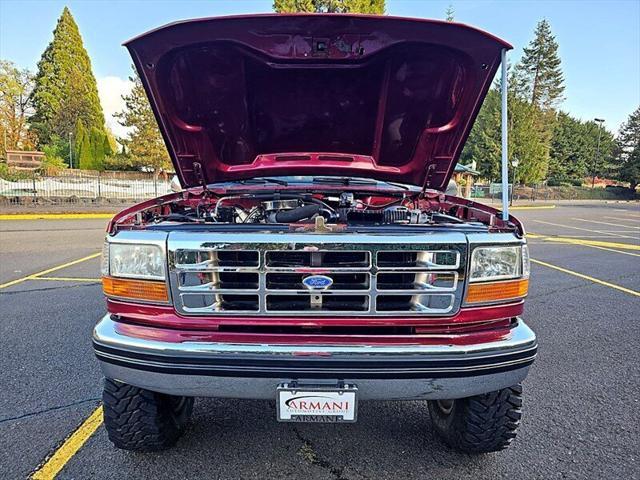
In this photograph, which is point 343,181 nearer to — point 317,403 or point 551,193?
point 317,403

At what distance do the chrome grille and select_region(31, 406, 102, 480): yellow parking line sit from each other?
112 cm

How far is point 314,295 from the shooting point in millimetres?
1848

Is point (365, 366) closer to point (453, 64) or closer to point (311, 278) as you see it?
point (311, 278)

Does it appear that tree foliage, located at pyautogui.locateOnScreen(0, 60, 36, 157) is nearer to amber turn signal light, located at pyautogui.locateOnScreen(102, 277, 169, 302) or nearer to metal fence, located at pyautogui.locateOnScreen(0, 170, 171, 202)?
metal fence, located at pyautogui.locateOnScreen(0, 170, 171, 202)

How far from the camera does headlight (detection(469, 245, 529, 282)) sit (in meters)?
1.87

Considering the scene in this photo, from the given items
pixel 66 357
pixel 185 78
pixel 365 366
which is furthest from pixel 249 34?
pixel 66 357

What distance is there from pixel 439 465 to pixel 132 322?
1666 mm

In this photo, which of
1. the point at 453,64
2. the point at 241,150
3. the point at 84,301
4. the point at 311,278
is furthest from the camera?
the point at 84,301

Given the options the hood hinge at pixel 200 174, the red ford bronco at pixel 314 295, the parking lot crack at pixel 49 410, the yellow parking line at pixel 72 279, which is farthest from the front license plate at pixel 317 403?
the yellow parking line at pixel 72 279

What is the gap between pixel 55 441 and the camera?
233cm

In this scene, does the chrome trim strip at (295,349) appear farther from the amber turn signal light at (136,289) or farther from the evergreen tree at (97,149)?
the evergreen tree at (97,149)

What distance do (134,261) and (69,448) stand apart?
1.20 meters

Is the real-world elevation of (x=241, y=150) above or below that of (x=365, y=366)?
above

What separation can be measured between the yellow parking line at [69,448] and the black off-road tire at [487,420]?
1994mm
